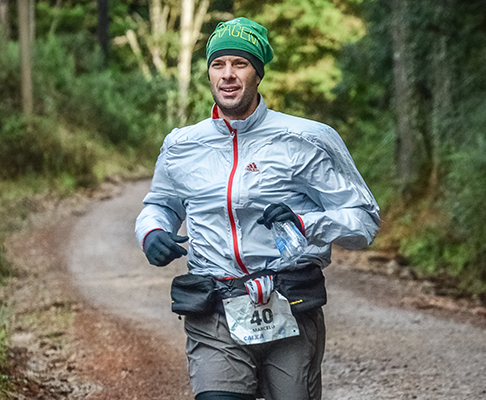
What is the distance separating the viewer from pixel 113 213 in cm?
1476

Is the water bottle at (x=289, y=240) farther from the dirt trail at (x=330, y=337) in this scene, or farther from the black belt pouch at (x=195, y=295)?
the dirt trail at (x=330, y=337)

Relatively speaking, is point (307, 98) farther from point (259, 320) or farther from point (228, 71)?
point (259, 320)

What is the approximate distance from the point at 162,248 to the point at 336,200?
740 mm

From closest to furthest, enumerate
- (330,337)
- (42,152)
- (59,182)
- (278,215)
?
(278,215)
(330,337)
(59,182)
(42,152)

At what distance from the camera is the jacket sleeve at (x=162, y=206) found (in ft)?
10.1

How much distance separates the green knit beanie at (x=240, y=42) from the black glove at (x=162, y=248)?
79cm

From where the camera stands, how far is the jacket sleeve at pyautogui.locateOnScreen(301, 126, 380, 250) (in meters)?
2.75

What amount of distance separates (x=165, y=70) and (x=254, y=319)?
2820 centimetres

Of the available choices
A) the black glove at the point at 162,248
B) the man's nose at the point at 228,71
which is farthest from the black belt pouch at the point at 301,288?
the man's nose at the point at 228,71

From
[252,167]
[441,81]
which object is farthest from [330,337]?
[441,81]

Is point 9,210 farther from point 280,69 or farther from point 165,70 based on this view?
point 165,70

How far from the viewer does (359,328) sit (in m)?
7.44

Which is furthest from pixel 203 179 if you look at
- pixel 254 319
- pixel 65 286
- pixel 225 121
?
pixel 65 286

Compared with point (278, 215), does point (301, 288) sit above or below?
below
